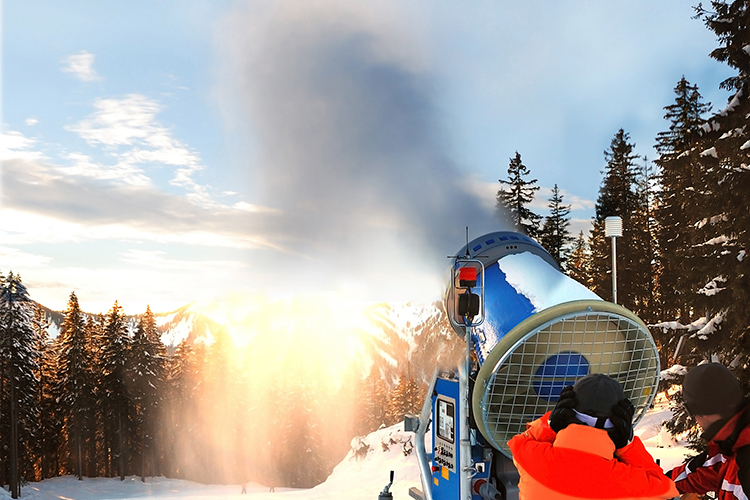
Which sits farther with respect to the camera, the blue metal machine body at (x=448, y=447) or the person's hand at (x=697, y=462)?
the blue metal machine body at (x=448, y=447)

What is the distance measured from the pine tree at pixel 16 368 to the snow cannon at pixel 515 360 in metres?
33.7

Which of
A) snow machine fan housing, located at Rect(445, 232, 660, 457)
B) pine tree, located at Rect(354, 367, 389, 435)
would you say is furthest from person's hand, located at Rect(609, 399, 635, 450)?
pine tree, located at Rect(354, 367, 389, 435)

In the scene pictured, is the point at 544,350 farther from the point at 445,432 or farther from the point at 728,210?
the point at 728,210

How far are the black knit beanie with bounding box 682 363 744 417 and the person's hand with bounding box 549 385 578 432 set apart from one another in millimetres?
837

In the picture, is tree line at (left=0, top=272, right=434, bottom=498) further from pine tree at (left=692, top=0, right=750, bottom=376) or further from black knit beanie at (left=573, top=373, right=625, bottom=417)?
black knit beanie at (left=573, top=373, right=625, bottom=417)

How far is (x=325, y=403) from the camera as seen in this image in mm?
52531

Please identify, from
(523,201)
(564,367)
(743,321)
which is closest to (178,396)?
(523,201)

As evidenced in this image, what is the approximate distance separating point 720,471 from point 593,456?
1.29 m

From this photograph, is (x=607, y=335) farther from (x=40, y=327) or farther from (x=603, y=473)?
(x=40, y=327)

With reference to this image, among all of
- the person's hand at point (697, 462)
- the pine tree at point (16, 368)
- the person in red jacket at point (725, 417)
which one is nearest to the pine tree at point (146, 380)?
the pine tree at point (16, 368)

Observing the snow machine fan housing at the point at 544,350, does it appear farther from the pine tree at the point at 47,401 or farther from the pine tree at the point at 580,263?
the pine tree at the point at 47,401

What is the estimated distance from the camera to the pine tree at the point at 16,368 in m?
31.6

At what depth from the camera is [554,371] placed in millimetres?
4383

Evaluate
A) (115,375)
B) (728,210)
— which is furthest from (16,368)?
(728,210)
